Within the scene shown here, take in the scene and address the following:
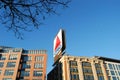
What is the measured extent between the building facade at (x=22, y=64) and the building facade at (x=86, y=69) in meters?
7.91

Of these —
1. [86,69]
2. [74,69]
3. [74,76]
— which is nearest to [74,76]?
[74,76]

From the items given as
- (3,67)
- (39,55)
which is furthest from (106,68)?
(3,67)

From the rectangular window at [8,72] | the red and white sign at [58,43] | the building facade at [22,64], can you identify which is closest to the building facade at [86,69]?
the building facade at [22,64]

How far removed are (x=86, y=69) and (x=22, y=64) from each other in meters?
27.9

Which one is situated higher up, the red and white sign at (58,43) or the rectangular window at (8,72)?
the red and white sign at (58,43)

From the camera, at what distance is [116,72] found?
63.4m

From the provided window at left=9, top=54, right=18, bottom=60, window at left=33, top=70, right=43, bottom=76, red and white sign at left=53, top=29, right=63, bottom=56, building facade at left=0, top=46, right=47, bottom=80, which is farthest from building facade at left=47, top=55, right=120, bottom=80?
window at left=9, top=54, right=18, bottom=60

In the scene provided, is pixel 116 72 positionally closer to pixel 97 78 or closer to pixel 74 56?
pixel 97 78

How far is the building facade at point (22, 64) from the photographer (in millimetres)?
64512

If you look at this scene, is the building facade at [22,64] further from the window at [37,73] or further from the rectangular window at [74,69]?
the rectangular window at [74,69]

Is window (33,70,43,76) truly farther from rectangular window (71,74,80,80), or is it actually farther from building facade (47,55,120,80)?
rectangular window (71,74,80,80)

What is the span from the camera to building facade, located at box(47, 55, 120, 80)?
56656 millimetres

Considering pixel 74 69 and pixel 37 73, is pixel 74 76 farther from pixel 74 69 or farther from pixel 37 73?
pixel 37 73

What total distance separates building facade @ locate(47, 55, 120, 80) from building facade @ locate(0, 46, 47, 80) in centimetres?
791
